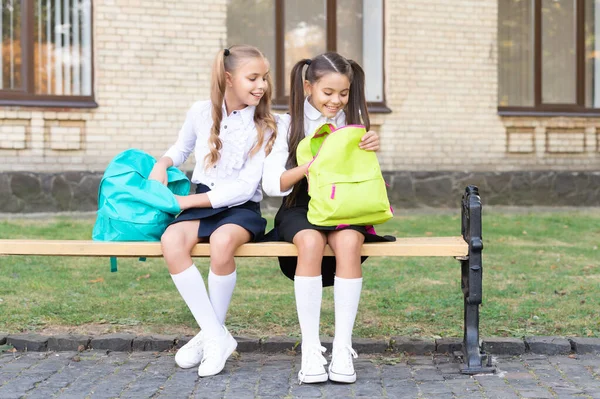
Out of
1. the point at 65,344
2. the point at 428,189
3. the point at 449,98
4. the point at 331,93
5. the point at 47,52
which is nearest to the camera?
the point at 331,93

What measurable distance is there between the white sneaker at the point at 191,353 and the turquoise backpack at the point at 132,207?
54 centimetres

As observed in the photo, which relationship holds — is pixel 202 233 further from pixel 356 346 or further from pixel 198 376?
pixel 356 346

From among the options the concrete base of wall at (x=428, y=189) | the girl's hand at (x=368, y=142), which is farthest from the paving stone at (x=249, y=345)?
the concrete base of wall at (x=428, y=189)

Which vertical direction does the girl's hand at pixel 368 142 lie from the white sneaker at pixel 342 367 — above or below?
above

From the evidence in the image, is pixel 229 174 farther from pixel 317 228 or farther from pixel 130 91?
pixel 130 91

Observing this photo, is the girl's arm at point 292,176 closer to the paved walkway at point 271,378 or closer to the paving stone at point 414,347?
the paved walkway at point 271,378

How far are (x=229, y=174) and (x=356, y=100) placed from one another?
2.44ft

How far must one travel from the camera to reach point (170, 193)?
423cm

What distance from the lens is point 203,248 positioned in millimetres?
4078

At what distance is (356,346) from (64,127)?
7.41 metres

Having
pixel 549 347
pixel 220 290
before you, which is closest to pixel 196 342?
pixel 220 290

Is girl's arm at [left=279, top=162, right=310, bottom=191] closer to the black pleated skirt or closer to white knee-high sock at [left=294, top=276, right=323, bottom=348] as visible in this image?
the black pleated skirt

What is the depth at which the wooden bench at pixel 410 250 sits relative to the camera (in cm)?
402

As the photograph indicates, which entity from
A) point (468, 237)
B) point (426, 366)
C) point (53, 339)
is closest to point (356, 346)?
point (426, 366)
